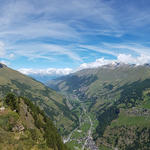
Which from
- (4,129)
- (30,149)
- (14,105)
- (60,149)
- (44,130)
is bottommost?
(60,149)

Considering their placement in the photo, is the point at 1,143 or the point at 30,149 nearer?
the point at 1,143

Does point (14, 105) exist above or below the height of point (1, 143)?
above

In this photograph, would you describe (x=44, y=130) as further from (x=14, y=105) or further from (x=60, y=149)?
(x=14, y=105)

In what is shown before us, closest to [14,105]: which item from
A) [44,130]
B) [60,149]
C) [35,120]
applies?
[35,120]

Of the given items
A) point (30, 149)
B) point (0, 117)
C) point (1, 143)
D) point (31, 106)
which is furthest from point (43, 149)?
point (31, 106)

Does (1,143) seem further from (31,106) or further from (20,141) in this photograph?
(31,106)

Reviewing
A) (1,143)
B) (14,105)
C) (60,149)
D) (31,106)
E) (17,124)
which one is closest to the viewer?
(1,143)

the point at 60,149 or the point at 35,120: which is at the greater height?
the point at 35,120

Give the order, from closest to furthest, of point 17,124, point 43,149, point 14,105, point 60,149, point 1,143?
point 1,143 < point 43,149 < point 17,124 < point 14,105 < point 60,149

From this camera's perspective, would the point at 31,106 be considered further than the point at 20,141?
Yes
